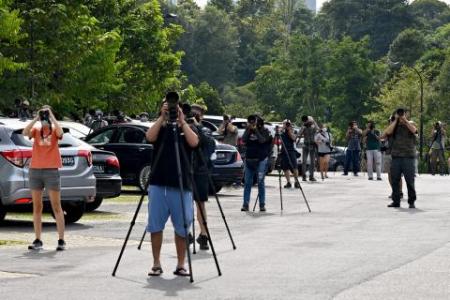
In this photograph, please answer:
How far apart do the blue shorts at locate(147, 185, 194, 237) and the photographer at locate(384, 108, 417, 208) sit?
1128 cm

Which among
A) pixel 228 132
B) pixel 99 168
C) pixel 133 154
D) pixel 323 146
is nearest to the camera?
pixel 99 168

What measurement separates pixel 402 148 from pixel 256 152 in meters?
2.69

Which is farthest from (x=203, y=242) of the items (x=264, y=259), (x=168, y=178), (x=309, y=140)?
(x=309, y=140)

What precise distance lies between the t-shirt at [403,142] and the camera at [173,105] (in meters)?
11.5

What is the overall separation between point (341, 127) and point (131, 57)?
4853 centimetres

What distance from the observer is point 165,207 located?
12.0 metres

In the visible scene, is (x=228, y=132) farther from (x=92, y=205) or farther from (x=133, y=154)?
(x=92, y=205)

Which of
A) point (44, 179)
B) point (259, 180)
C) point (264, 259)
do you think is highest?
point (44, 179)

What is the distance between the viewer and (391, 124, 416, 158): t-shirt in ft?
74.6

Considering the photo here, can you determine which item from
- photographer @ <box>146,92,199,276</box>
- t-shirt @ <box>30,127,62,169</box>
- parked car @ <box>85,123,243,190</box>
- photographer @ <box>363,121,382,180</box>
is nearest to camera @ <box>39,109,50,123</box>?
t-shirt @ <box>30,127,62,169</box>

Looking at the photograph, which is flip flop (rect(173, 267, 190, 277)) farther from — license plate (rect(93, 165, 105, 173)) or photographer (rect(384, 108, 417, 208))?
photographer (rect(384, 108, 417, 208))

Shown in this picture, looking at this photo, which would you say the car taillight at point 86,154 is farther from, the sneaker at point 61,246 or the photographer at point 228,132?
the photographer at point 228,132

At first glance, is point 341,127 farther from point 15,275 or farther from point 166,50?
point 15,275

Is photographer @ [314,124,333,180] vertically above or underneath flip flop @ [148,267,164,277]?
above
